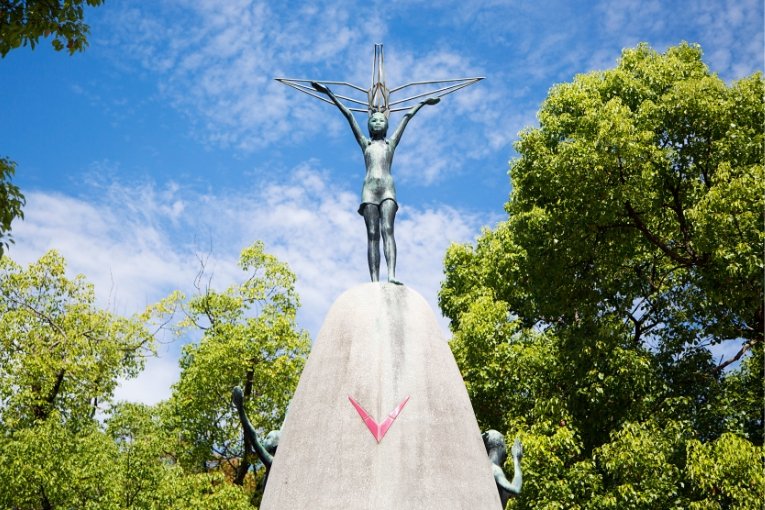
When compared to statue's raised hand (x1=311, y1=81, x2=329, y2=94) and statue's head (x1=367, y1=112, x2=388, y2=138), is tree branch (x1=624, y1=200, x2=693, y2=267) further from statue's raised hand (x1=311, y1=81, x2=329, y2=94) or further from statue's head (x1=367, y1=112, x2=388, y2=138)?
statue's raised hand (x1=311, y1=81, x2=329, y2=94)

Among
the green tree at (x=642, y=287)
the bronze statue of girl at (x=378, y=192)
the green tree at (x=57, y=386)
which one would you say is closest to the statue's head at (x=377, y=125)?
the bronze statue of girl at (x=378, y=192)

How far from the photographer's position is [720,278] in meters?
12.3

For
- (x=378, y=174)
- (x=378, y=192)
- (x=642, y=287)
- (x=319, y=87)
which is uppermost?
(x=642, y=287)

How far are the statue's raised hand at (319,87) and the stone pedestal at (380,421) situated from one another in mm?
2340

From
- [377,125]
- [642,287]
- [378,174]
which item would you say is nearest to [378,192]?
[378,174]

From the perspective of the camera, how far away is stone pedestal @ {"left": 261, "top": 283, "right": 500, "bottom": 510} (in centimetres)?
571

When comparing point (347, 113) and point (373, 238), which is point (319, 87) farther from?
point (373, 238)

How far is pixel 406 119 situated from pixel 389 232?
4.35 feet

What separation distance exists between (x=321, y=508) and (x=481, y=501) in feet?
4.06

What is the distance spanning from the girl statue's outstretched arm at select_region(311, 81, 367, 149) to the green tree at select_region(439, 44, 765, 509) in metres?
6.44

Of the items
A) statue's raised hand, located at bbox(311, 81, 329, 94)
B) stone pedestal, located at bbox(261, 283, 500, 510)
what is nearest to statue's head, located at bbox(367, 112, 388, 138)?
statue's raised hand, located at bbox(311, 81, 329, 94)

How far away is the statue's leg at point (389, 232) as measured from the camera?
7.21 meters

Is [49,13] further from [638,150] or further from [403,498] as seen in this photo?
[638,150]

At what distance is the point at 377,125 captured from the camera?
7.70 m
